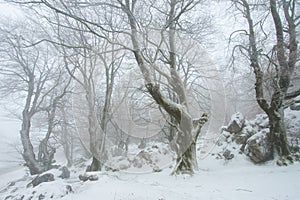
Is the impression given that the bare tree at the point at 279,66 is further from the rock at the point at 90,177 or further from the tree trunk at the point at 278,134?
the rock at the point at 90,177

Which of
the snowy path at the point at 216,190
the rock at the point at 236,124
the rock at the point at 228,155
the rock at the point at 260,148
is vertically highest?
the rock at the point at 236,124

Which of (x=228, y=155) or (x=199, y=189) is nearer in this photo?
(x=199, y=189)

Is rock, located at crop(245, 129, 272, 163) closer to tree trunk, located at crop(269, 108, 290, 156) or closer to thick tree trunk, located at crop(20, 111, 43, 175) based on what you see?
tree trunk, located at crop(269, 108, 290, 156)

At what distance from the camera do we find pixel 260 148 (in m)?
7.48

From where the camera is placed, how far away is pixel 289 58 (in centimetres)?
671

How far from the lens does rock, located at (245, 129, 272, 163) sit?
24.1ft

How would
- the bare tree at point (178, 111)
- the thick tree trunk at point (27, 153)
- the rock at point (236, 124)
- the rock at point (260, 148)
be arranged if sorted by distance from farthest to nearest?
the thick tree trunk at point (27, 153) → the rock at point (236, 124) → the rock at point (260, 148) → the bare tree at point (178, 111)

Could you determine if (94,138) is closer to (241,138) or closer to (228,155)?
(228,155)

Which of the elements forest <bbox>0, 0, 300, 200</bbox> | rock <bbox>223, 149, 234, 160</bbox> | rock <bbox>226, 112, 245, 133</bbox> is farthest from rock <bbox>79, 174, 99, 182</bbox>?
rock <bbox>226, 112, 245, 133</bbox>

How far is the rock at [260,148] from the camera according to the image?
24.1 ft

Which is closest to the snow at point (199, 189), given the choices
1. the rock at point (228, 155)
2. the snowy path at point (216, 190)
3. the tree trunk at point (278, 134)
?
the snowy path at point (216, 190)

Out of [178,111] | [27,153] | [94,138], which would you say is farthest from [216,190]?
[27,153]

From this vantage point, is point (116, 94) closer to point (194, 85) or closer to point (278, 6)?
point (194, 85)

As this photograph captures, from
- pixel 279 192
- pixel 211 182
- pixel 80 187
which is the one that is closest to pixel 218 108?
pixel 211 182
